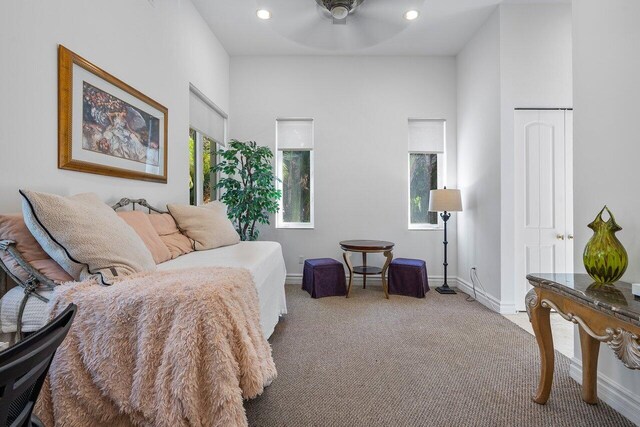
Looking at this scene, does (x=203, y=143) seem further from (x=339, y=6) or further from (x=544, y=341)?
(x=544, y=341)

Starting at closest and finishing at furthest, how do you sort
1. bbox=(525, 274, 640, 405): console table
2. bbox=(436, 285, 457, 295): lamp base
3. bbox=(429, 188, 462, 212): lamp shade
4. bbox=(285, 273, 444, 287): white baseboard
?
bbox=(525, 274, 640, 405): console table → bbox=(429, 188, 462, 212): lamp shade → bbox=(436, 285, 457, 295): lamp base → bbox=(285, 273, 444, 287): white baseboard

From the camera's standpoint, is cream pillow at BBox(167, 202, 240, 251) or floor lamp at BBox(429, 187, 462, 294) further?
floor lamp at BBox(429, 187, 462, 294)

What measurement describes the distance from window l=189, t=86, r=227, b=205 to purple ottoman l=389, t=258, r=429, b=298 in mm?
2585

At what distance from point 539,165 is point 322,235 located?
271 centimetres

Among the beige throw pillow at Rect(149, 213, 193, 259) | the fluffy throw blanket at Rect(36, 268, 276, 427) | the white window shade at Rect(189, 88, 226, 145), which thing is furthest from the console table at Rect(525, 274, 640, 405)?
the white window shade at Rect(189, 88, 226, 145)

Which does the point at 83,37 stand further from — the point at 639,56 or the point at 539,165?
the point at 539,165

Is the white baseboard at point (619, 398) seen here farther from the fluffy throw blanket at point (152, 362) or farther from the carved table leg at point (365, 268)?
the carved table leg at point (365, 268)

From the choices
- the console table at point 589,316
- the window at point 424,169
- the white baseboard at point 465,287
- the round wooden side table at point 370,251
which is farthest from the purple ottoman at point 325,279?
the console table at point 589,316

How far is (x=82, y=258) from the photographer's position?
1.43m

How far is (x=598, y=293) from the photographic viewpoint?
4.54 ft

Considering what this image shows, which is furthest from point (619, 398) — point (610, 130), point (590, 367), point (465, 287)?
point (465, 287)

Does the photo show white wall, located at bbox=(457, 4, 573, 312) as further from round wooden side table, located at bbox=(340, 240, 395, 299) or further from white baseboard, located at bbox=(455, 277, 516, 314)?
round wooden side table, located at bbox=(340, 240, 395, 299)

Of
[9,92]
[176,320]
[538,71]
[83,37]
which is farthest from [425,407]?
[538,71]

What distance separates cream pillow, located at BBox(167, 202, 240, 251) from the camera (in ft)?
9.26
